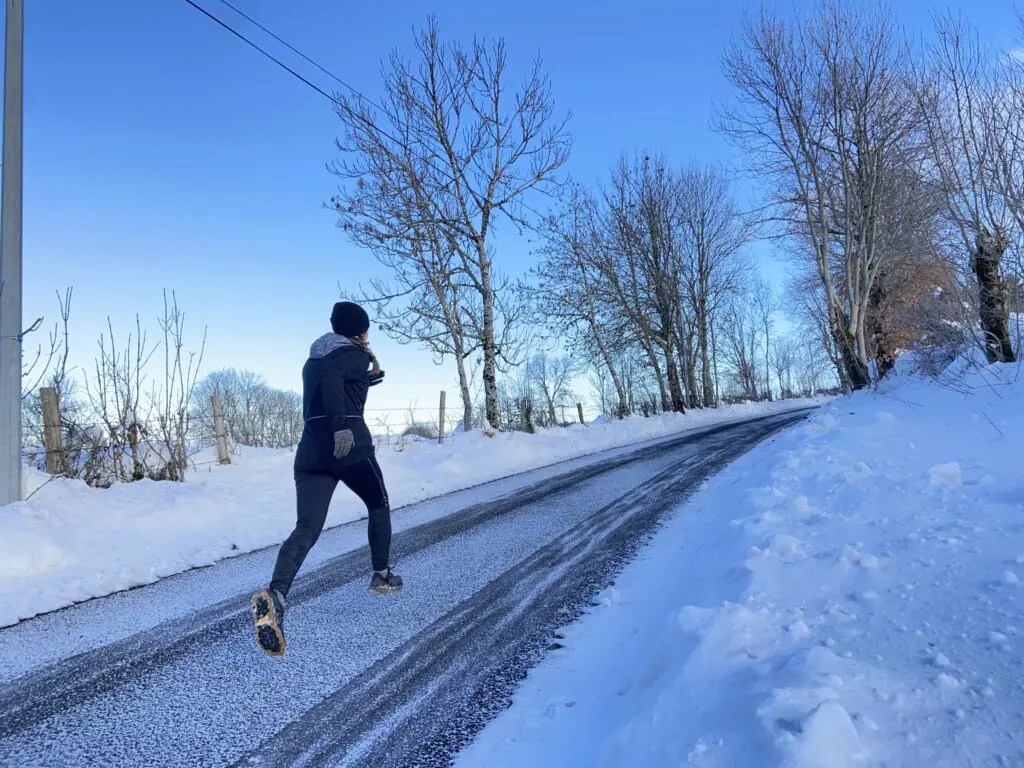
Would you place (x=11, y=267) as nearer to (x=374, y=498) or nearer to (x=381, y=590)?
(x=374, y=498)

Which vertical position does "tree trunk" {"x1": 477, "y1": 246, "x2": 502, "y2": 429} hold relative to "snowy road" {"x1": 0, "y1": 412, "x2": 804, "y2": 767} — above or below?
above

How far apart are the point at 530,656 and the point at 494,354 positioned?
13719 millimetres

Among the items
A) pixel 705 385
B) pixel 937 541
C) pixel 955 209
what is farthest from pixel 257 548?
pixel 705 385

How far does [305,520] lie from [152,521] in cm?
401

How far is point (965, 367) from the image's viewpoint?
855 centimetres

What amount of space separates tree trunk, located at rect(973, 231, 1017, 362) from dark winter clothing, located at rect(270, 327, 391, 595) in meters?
8.18

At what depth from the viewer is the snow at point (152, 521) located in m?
4.74

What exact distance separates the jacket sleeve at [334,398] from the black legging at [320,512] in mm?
367

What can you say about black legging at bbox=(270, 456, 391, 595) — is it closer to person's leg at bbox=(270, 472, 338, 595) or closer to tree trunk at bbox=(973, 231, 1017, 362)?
person's leg at bbox=(270, 472, 338, 595)

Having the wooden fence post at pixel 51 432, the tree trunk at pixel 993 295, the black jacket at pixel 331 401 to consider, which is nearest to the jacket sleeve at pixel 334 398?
the black jacket at pixel 331 401

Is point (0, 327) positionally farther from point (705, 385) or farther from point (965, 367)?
point (705, 385)

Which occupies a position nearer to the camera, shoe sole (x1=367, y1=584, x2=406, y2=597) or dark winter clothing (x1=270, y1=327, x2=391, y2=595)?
dark winter clothing (x1=270, y1=327, x2=391, y2=595)

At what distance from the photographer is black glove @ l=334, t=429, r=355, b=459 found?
343cm

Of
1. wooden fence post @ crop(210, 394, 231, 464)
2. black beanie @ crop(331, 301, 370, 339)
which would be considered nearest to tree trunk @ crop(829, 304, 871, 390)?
black beanie @ crop(331, 301, 370, 339)
